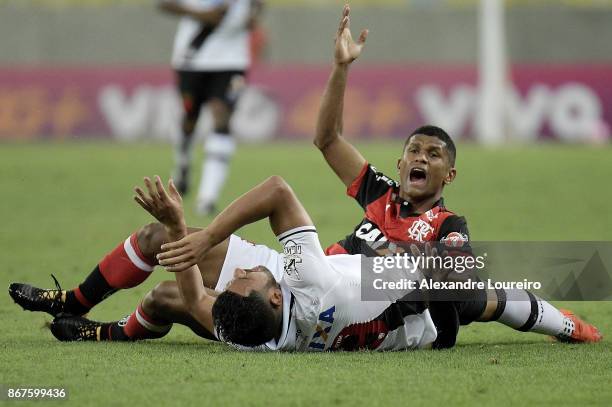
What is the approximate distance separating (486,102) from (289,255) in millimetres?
17129

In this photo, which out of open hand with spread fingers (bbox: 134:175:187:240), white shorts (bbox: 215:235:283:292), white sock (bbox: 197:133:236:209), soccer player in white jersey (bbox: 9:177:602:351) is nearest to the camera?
open hand with spread fingers (bbox: 134:175:187:240)

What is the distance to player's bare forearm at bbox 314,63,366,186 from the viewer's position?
21.5ft

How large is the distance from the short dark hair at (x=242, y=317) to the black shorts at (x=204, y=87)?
8.07 meters

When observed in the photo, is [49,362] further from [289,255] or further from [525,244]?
[525,244]

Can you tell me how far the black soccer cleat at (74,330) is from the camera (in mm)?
6164

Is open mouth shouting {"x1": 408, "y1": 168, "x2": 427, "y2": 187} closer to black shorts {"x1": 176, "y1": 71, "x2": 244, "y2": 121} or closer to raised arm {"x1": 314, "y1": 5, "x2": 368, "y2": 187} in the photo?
raised arm {"x1": 314, "y1": 5, "x2": 368, "y2": 187}

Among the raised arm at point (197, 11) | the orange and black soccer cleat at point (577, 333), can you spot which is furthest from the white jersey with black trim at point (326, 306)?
the raised arm at point (197, 11)

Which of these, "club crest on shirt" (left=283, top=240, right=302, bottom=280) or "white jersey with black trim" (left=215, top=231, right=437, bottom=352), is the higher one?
"club crest on shirt" (left=283, top=240, right=302, bottom=280)

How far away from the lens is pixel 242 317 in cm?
535

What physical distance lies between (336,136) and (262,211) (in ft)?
4.24

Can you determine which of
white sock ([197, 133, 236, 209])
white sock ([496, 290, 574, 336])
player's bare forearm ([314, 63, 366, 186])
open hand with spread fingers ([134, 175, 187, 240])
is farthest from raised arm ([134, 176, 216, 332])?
white sock ([197, 133, 236, 209])

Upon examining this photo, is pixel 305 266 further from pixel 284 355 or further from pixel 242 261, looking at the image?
pixel 242 261

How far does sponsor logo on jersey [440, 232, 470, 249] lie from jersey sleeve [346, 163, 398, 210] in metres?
0.73

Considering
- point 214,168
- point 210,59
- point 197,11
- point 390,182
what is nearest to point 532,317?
point 390,182
